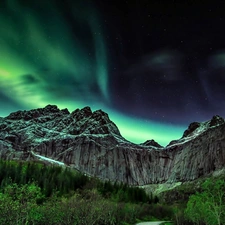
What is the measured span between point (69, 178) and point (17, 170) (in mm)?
30335

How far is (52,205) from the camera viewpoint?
48.3 meters

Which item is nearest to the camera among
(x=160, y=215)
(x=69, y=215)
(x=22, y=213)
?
(x=22, y=213)

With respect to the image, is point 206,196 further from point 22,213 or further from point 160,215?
point 160,215

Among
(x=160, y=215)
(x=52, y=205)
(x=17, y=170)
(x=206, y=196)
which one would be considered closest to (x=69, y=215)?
(x=52, y=205)

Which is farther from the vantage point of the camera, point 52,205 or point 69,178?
point 69,178

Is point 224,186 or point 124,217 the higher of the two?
point 224,186

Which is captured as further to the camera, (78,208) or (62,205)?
(62,205)

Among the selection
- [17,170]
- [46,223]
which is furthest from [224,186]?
[17,170]

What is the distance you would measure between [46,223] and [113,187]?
430ft

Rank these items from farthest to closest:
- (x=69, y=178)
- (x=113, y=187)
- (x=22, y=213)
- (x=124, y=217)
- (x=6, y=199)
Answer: (x=113, y=187) → (x=69, y=178) → (x=124, y=217) → (x=22, y=213) → (x=6, y=199)

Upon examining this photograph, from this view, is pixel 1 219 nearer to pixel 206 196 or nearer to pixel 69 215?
pixel 69 215

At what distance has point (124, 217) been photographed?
294ft

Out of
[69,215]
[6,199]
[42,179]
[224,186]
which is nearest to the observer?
[6,199]

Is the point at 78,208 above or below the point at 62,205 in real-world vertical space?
below
